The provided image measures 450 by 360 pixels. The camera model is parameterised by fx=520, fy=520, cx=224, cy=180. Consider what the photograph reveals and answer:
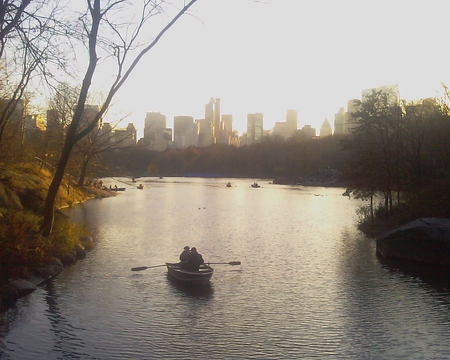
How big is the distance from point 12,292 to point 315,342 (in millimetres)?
8170

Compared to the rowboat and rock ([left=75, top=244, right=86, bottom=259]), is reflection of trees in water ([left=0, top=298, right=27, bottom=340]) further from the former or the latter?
rock ([left=75, top=244, right=86, bottom=259])

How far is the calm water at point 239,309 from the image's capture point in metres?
11.2

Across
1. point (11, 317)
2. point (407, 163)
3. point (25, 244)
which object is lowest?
point (11, 317)

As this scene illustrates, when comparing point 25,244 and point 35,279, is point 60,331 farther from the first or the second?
point 25,244

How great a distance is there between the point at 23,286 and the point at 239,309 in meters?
6.26

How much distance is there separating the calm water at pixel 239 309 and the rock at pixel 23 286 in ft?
0.99

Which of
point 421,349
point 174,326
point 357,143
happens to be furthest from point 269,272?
point 357,143

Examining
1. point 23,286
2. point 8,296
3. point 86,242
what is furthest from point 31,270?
point 86,242

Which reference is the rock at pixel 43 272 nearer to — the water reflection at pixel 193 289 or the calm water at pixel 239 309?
Result: the calm water at pixel 239 309

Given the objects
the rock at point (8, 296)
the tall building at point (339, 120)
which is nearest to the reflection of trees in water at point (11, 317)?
the rock at point (8, 296)

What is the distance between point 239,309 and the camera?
14.3 m

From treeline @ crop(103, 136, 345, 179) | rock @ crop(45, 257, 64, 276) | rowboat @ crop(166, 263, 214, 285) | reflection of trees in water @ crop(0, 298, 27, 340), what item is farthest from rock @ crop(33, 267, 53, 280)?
treeline @ crop(103, 136, 345, 179)

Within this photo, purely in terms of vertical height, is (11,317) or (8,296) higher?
(8,296)

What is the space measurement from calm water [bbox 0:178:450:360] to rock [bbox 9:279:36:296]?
0.30 m
